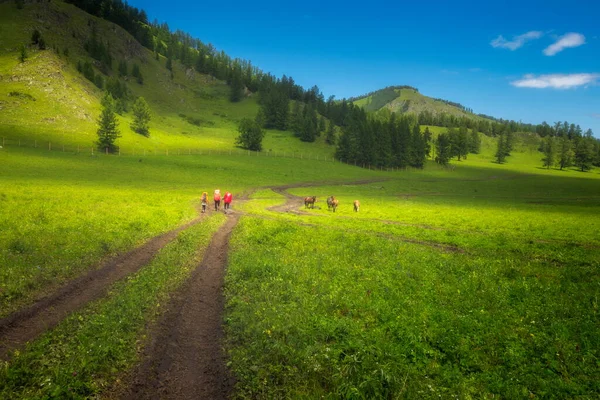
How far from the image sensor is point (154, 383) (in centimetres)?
876

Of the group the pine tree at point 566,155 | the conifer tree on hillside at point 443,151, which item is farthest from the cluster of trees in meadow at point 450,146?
the pine tree at point 566,155

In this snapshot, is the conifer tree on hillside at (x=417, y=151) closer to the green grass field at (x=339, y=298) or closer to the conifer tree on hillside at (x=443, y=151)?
the conifer tree on hillside at (x=443, y=151)

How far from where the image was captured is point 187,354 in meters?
10.1

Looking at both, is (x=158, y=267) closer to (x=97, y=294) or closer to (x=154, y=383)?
(x=97, y=294)

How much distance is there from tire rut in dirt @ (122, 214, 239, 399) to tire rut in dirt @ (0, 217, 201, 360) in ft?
11.6

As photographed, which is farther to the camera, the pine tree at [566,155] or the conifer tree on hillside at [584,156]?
the pine tree at [566,155]

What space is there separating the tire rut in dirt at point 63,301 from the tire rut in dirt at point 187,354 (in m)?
3.52

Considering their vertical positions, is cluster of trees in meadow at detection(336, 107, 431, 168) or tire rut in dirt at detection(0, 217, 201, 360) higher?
cluster of trees in meadow at detection(336, 107, 431, 168)

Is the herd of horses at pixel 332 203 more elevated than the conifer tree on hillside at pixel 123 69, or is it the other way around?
the conifer tree on hillside at pixel 123 69

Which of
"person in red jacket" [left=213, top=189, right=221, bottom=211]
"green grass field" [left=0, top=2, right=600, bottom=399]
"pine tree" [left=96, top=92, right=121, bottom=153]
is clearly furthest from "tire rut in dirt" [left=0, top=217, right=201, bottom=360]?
"pine tree" [left=96, top=92, right=121, bottom=153]

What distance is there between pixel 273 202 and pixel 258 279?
1250 inches

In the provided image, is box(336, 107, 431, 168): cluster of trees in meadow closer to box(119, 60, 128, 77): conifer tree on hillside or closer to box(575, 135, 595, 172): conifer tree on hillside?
box(575, 135, 595, 172): conifer tree on hillside

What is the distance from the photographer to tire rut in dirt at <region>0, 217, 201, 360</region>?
10.2 m

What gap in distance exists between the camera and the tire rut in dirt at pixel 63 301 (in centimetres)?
1024
